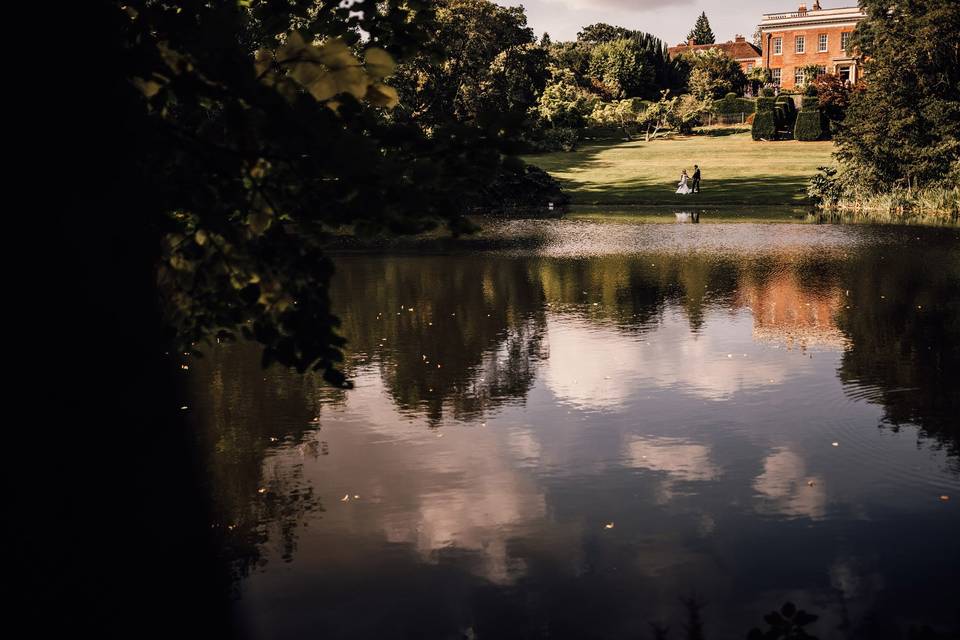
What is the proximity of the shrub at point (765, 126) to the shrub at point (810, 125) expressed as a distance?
5.45 feet

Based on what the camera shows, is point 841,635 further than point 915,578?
No

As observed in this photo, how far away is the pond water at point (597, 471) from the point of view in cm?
614

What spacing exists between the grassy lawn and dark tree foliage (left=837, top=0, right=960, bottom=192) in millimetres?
Result: 5110

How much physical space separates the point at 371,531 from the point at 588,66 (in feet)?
311

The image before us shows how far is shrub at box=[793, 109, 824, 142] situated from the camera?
63500 mm

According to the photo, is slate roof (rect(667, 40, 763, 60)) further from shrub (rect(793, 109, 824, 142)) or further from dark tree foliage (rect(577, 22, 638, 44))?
shrub (rect(793, 109, 824, 142))

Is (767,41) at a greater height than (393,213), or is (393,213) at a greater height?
(767,41)

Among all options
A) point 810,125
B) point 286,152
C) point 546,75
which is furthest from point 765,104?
point 286,152

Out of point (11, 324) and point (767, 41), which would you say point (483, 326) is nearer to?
point (11, 324)

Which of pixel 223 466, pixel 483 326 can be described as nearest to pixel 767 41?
pixel 483 326

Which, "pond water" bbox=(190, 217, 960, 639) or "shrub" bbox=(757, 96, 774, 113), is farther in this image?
"shrub" bbox=(757, 96, 774, 113)

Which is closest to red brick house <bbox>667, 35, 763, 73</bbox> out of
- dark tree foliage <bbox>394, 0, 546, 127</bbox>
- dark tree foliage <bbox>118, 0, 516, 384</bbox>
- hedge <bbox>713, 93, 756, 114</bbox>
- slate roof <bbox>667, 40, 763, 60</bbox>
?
slate roof <bbox>667, 40, 763, 60</bbox>

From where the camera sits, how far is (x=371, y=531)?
23.9ft

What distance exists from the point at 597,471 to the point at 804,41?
312 ft
